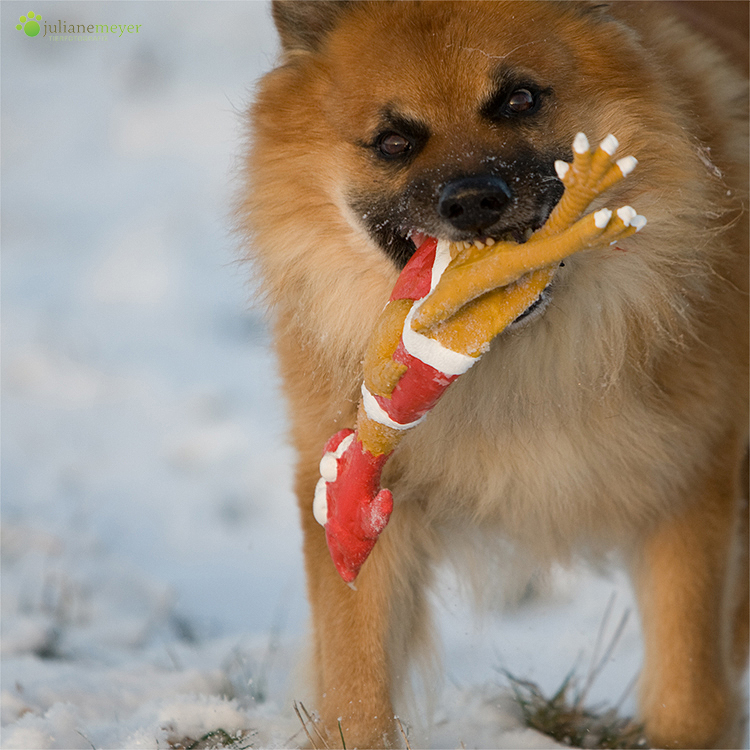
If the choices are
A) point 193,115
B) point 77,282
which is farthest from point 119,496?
point 193,115

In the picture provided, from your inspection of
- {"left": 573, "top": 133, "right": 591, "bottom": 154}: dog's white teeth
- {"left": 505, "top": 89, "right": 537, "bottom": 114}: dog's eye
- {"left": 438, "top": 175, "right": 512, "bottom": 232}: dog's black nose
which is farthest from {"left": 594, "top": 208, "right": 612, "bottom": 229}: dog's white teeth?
{"left": 505, "top": 89, "right": 537, "bottom": 114}: dog's eye

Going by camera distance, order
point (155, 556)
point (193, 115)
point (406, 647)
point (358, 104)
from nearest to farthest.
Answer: point (358, 104) < point (406, 647) < point (155, 556) < point (193, 115)

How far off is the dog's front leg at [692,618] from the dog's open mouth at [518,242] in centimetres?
77

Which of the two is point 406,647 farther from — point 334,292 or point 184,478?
point 184,478

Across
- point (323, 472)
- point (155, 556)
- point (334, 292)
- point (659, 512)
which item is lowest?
point (155, 556)

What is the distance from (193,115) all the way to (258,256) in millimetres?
4895

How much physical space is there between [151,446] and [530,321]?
288 cm

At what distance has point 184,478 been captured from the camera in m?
4.36

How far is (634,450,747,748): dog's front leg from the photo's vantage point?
7.98 ft

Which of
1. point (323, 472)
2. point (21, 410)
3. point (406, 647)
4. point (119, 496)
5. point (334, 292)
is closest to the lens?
point (323, 472)

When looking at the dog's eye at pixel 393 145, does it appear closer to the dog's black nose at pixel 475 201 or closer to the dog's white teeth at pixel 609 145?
the dog's black nose at pixel 475 201

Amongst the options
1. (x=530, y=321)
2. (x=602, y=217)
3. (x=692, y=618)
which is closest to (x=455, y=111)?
(x=530, y=321)

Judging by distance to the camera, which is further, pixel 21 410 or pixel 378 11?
pixel 21 410

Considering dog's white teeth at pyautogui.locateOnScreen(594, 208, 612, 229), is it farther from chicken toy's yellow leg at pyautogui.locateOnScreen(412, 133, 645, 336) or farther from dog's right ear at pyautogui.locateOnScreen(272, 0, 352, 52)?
dog's right ear at pyautogui.locateOnScreen(272, 0, 352, 52)
